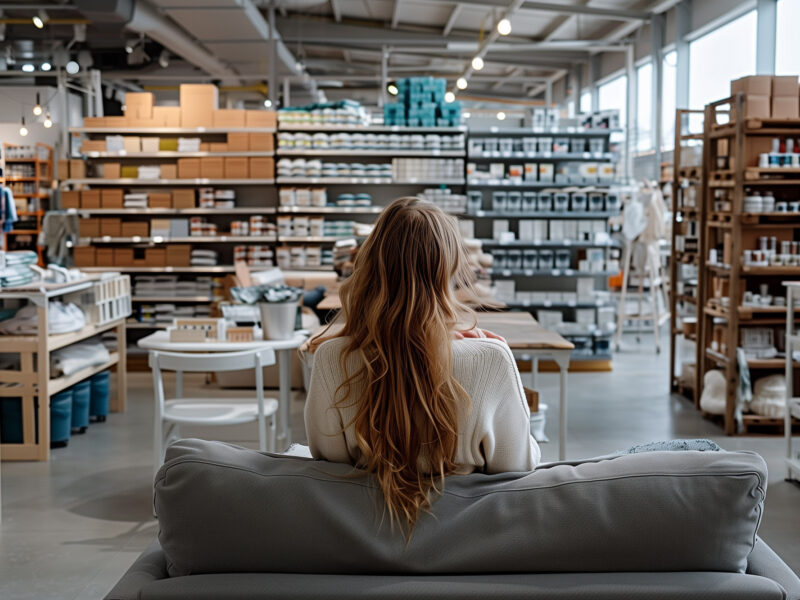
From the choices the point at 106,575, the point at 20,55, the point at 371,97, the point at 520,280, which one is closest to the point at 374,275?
the point at 106,575

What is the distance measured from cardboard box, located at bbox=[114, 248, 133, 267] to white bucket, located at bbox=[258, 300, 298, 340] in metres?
5.14

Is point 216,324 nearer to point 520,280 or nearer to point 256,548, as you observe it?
point 256,548

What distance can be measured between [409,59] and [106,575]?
1681 cm

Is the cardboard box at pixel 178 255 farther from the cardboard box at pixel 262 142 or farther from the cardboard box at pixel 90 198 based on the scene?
the cardboard box at pixel 262 142

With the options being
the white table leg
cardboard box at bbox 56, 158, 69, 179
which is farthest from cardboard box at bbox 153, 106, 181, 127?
the white table leg

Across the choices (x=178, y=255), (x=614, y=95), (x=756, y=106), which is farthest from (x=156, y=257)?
(x=614, y=95)

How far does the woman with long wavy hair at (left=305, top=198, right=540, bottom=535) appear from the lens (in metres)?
1.87

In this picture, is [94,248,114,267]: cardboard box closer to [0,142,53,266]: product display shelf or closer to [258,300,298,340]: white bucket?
[258,300,298,340]: white bucket

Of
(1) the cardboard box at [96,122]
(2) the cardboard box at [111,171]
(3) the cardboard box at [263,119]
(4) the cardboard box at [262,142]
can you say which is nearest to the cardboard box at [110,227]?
(2) the cardboard box at [111,171]

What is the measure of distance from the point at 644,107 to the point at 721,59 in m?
3.25

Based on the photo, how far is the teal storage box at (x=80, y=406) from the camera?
6305 mm

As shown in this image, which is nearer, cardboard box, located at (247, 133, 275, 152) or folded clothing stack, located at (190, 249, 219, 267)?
cardboard box, located at (247, 133, 275, 152)

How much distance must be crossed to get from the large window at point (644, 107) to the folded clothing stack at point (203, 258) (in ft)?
25.6

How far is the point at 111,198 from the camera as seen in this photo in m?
9.90
